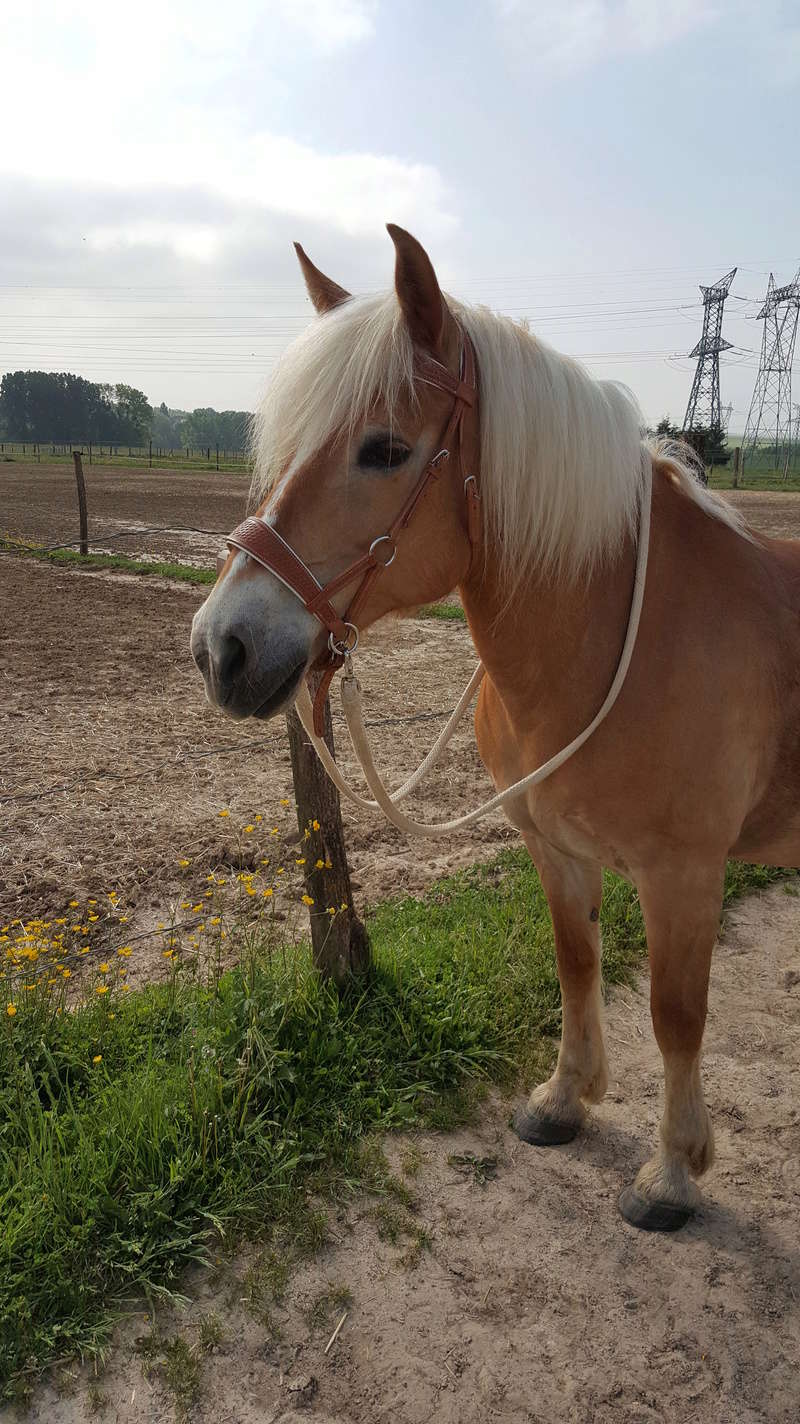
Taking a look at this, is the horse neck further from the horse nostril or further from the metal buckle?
the horse nostril

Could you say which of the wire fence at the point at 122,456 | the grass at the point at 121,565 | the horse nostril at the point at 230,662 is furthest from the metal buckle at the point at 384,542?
the wire fence at the point at 122,456

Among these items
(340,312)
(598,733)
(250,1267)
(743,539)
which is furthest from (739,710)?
(250,1267)

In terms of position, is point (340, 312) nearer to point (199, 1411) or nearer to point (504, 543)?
point (504, 543)

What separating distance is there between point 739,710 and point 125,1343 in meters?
2.13

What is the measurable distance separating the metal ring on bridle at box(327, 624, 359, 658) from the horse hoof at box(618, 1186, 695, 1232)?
1.83 metres

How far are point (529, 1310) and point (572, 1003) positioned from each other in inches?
34.7

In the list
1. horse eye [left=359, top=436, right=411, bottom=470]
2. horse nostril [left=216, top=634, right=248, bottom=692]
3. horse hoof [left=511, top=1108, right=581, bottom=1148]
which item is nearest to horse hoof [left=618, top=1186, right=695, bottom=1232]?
horse hoof [left=511, top=1108, right=581, bottom=1148]

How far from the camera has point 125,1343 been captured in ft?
6.34

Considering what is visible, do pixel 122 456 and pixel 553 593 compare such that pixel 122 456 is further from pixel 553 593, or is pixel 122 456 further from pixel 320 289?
pixel 553 593

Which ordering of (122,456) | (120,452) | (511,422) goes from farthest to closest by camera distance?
1. (120,452)
2. (122,456)
3. (511,422)

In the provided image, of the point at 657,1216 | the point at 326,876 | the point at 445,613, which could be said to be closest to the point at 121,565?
the point at 445,613

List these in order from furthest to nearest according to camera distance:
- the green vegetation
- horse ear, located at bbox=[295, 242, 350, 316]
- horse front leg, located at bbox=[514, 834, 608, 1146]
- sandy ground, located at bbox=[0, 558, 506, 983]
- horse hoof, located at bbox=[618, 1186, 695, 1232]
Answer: the green vegetation → sandy ground, located at bbox=[0, 558, 506, 983] → horse front leg, located at bbox=[514, 834, 608, 1146] → horse hoof, located at bbox=[618, 1186, 695, 1232] → horse ear, located at bbox=[295, 242, 350, 316]

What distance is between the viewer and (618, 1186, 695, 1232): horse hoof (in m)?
2.33

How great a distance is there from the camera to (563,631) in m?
2.06
